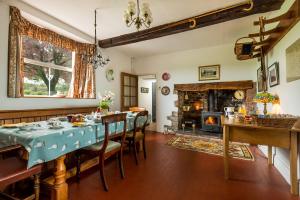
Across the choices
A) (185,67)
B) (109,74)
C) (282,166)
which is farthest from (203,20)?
(109,74)

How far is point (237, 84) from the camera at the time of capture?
4.12 m

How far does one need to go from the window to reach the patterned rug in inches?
114

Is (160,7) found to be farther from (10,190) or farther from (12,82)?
(10,190)

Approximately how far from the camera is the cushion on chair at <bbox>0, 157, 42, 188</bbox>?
3.93 feet

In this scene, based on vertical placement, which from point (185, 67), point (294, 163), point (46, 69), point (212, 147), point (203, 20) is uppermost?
point (203, 20)

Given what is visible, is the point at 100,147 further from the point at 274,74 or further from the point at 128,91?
the point at 128,91

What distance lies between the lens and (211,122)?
4.57m

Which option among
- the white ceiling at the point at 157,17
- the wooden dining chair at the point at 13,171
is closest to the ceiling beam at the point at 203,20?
the white ceiling at the point at 157,17

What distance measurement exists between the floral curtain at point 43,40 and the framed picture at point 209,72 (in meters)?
3.07

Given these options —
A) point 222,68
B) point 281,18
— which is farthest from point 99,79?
point 281,18

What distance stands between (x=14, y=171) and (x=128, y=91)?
425 cm

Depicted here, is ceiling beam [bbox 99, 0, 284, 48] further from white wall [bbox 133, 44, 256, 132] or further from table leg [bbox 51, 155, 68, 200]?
table leg [bbox 51, 155, 68, 200]

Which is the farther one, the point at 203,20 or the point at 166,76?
the point at 166,76

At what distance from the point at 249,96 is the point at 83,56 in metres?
4.25
